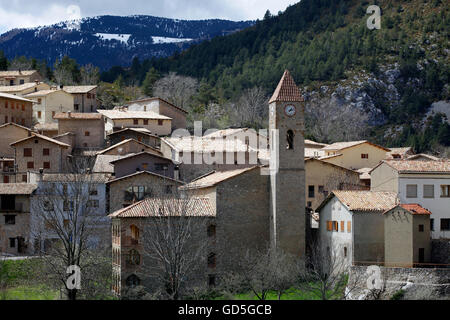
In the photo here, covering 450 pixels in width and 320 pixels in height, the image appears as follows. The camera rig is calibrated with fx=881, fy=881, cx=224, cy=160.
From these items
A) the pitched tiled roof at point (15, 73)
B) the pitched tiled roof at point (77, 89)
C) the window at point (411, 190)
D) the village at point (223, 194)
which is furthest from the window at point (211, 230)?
the pitched tiled roof at point (15, 73)

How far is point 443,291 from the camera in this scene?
5225 centimetres

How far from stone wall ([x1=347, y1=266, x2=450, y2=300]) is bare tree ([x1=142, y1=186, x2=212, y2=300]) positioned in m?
10.2

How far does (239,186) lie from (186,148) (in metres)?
19.8

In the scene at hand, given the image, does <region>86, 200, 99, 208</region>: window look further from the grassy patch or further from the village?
the grassy patch

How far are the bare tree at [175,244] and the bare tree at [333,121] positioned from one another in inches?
2258

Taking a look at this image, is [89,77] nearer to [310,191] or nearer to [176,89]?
[176,89]

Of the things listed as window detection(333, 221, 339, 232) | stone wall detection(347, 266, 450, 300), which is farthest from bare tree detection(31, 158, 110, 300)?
stone wall detection(347, 266, 450, 300)

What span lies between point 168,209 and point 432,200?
18.3 meters

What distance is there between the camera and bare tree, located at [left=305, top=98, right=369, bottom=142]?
386ft

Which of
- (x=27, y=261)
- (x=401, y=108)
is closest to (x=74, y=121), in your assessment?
(x=27, y=261)

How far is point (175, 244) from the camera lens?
54.7 m

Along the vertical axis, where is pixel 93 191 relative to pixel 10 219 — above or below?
above

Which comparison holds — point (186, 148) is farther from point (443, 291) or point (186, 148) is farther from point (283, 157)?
point (443, 291)

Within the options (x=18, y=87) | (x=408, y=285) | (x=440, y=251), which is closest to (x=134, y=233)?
(x=408, y=285)
